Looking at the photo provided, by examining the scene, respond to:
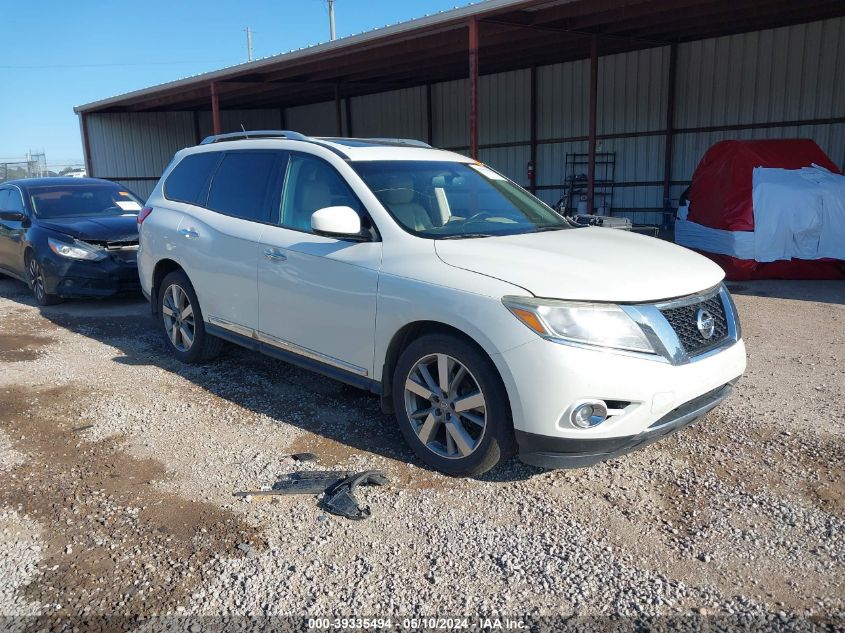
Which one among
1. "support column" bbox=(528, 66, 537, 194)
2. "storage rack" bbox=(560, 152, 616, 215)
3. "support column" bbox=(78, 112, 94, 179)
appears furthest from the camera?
"support column" bbox=(78, 112, 94, 179)

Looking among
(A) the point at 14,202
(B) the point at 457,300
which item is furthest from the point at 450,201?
(A) the point at 14,202

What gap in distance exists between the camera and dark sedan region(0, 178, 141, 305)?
8.26m

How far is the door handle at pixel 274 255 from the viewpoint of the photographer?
4.64 m

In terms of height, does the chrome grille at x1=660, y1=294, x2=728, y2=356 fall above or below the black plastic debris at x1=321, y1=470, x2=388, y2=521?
above

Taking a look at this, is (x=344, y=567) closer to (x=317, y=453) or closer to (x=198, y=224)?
(x=317, y=453)

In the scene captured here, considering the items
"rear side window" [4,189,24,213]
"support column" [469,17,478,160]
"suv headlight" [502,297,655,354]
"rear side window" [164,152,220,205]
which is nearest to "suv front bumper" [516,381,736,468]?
"suv headlight" [502,297,655,354]

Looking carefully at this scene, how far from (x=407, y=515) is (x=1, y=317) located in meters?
7.11

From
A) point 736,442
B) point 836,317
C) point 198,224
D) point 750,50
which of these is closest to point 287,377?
point 198,224

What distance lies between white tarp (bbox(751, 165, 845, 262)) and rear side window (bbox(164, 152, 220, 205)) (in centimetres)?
768

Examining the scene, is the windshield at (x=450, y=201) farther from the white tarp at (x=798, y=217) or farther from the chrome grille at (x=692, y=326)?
the white tarp at (x=798, y=217)

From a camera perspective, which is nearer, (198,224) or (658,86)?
(198,224)

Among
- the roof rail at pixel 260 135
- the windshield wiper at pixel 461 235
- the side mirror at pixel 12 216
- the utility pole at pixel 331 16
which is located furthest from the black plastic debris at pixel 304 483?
the utility pole at pixel 331 16

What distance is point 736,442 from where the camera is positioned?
14.0ft

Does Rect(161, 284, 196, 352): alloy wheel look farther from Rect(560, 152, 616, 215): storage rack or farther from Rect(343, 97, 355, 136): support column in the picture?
Rect(343, 97, 355, 136): support column
